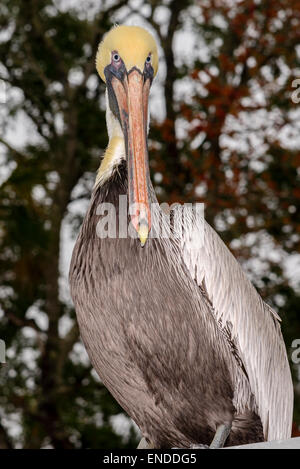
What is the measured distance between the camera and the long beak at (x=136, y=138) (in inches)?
72.2

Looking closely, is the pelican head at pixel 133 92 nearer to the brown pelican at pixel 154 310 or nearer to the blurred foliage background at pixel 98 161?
the brown pelican at pixel 154 310

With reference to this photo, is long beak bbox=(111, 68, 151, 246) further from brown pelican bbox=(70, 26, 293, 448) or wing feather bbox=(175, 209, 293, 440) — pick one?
wing feather bbox=(175, 209, 293, 440)

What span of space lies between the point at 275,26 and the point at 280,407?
232 inches

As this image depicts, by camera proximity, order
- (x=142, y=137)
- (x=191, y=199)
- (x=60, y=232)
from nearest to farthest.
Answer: (x=142, y=137) < (x=191, y=199) < (x=60, y=232)

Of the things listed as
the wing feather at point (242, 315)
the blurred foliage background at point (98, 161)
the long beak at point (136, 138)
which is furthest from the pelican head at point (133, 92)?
the blurred foliage background at point (98, 161)

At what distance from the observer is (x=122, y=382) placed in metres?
2.05

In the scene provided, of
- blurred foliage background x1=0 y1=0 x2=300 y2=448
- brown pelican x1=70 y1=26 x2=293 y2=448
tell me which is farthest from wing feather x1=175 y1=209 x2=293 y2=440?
blurred foliage background x1=0 y1=0 x2=300 y2=448

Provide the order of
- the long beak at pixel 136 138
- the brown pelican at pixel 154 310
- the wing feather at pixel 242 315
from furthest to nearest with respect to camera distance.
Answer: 1. the wing feather at pixel 242 315
2. the brown pelican at pixel 154 310
3. the long beak at pixel 136 138

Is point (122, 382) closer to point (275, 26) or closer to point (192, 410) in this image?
point (192, 410)

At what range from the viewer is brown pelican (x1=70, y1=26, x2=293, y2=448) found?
194 centimetres

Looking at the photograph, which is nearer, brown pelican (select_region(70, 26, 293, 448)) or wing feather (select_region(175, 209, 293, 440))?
brown pelican (select_region(70, 26, 293, 448))

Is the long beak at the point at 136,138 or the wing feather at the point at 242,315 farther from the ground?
the long beak at the point at 136,138

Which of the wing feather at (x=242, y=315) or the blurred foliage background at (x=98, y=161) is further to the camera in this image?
the blurred foliage background at (x=98, y=161)

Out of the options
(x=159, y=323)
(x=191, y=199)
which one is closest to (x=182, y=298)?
(x=159, y=323)
